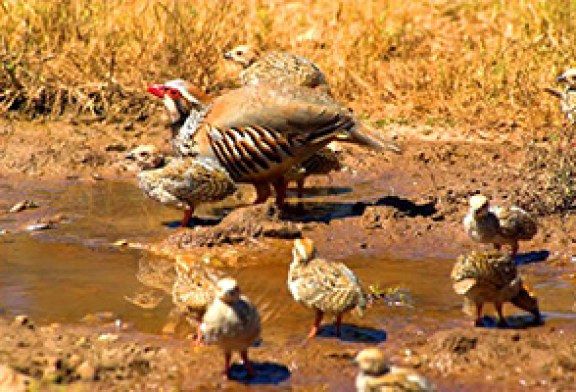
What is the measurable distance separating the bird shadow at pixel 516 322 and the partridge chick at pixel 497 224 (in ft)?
3.73

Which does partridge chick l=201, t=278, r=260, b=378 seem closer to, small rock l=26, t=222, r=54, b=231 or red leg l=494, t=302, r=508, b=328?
red leg l=494, t=302, r=508, b=328

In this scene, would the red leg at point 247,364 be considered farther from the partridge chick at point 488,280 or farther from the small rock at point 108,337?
the partridge chick at point 488,280

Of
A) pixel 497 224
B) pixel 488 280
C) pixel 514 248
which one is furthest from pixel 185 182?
pixel 488 280

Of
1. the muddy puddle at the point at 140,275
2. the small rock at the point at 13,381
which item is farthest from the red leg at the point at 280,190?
the small rock at the point at 13,381

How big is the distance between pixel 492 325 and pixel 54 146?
5988 millimetres

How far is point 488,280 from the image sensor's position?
7312 mm

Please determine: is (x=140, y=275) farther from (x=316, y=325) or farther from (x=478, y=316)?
(x=478, y=316)

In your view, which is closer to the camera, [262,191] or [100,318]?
[100,318]

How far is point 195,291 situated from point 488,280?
5.80 feet

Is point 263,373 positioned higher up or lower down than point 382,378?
lower down

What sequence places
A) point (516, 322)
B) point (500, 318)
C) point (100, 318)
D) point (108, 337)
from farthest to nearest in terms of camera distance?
1. point (100, 318)
2. point (516, 322)
3. point (500, 318)
4. point (108, 337)

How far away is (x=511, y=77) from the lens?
42.4ft

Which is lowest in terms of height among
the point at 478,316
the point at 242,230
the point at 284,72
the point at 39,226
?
the point at 39,226

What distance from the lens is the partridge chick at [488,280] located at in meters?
7.32
